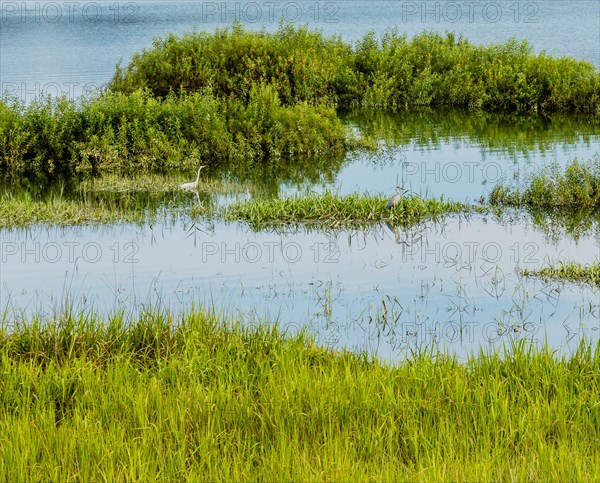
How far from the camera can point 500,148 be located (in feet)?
91.0

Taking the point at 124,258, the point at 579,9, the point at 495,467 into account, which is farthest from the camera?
the point at 579,9

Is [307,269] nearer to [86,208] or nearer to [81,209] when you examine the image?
[81,209]

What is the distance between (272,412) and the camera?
9.41 meters

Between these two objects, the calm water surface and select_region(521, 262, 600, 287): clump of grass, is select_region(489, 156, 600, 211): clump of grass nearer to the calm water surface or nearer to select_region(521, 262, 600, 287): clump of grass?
the calm water surface

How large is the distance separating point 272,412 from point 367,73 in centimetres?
2789

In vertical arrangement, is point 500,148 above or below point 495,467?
A: below

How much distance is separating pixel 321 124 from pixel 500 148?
4.51 meters

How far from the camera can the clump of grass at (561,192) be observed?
20.6 m

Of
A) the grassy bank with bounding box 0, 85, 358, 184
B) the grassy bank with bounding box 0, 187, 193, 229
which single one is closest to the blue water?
the grassy bank with bounding box 0, 85, 358, 184

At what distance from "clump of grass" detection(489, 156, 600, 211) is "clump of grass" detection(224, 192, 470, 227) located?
155cm

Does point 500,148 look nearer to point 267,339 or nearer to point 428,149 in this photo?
point 428,149

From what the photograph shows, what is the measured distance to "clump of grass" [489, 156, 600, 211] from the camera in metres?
20.6

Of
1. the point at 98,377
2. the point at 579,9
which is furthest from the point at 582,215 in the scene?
the point at 579,9

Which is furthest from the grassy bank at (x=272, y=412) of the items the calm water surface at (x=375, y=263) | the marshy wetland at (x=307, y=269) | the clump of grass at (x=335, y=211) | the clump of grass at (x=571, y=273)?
the clump of grass at (x=335, y=211)
